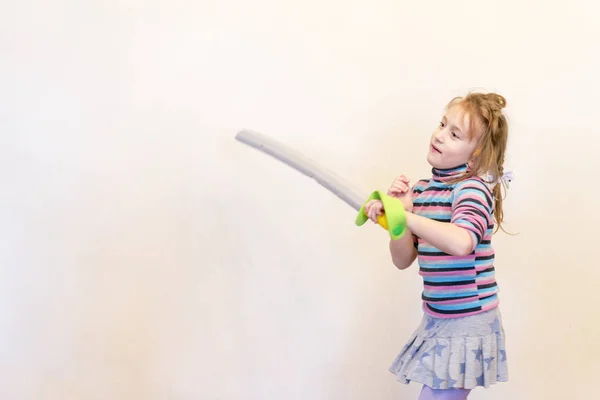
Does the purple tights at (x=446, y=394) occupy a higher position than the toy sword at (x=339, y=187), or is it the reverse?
the toy sword at (x=339, y=187)

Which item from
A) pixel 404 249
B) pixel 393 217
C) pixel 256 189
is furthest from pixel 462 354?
pixel 256 189

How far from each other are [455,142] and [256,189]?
49cm

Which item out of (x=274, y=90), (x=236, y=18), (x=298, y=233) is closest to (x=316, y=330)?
(x=298, y=233)

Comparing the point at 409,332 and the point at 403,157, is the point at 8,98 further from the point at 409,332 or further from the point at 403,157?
the point at 409,332

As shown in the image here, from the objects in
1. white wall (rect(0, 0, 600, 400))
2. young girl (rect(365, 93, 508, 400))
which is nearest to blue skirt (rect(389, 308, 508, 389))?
young girl (rect(365, 93, 508, 400))

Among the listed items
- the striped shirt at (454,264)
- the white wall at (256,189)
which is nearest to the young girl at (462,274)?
the striped shirt at (454,264)

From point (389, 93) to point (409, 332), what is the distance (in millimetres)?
559

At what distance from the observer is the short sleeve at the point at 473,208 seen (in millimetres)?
972

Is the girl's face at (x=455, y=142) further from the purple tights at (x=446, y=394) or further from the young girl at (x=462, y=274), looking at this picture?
the purple tights at (x=446, y=394)

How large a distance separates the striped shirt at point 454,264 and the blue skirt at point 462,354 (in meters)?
0.02

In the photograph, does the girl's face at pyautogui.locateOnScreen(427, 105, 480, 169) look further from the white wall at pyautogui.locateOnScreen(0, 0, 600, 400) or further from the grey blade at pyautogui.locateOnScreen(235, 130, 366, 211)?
the white wall at pyautogui.locateOnScreen(0, 0, 600, 400)

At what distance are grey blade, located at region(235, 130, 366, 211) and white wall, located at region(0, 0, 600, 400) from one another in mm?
186

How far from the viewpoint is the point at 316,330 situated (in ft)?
4.78

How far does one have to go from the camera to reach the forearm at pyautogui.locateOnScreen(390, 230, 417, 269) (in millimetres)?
1122
